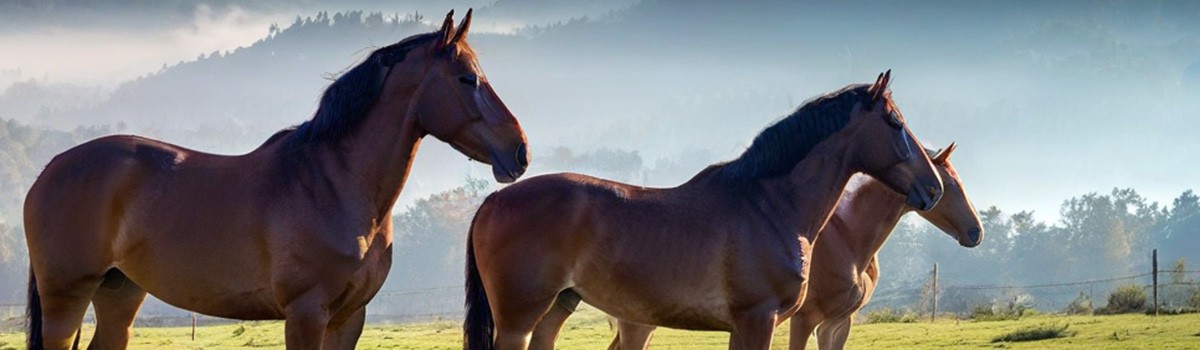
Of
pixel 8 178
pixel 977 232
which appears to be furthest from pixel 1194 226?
pixel 8 178

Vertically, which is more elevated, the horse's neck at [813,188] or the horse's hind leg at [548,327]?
the horse's neck at [813,188]

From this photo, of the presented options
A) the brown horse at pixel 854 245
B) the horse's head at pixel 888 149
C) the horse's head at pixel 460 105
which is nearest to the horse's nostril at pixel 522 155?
the horse's head at pixel 460 105

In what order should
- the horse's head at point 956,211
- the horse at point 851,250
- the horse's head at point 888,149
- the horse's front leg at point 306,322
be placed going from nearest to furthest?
the horse's front leg at point 306,322, the horse's head at point 888,149, the horse at point 851,250, the horse's head at point 956,211

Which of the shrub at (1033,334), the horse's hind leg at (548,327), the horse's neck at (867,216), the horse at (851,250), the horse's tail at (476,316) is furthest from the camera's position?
the shrub at (1033,334)

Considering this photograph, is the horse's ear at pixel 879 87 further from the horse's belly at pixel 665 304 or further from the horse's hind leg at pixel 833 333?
the horse's hind leg at pixel 833 333

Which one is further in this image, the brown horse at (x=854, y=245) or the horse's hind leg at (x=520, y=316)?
the brown horse at (x=854, y=245)

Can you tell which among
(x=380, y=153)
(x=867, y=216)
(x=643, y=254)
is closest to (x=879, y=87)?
(x=643, y=254)

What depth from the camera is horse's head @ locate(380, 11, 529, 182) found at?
317 inches

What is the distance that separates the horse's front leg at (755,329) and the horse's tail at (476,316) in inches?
67.4

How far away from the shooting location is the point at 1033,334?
21.9 metres

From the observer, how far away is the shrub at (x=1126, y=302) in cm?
2889

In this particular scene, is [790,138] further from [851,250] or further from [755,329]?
[851,250]

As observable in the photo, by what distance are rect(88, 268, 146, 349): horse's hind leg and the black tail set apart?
1.21 ft

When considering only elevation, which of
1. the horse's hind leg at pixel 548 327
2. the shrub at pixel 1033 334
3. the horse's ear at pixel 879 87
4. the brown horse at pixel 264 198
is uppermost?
the horse's ear at pixel 879 87
